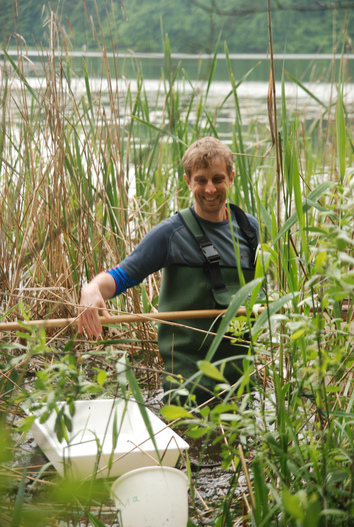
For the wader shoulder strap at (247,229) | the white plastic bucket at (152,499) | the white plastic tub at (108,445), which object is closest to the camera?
the white plastic bucket at (152,499)

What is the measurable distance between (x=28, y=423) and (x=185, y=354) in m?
1.27

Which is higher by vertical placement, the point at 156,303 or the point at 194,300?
the point at 194,300

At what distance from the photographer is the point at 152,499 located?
4.87ft

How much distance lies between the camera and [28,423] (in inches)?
46.5

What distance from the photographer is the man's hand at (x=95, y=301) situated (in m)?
1.92

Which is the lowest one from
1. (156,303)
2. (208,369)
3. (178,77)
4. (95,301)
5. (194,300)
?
(156,303)

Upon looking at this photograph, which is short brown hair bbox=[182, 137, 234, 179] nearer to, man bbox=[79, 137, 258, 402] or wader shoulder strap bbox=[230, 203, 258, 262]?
man bbox=[79, 137, 258, 402]

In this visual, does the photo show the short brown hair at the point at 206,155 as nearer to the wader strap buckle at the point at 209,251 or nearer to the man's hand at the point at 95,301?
the wader strap buckle at the point at 209,251

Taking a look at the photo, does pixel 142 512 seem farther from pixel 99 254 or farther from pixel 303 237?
pixel 99 254

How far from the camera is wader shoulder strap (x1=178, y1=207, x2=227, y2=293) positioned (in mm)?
2342

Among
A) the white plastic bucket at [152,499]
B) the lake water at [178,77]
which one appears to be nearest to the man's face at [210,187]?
the lake water at [178,77]

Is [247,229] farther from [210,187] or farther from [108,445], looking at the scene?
[108,445]

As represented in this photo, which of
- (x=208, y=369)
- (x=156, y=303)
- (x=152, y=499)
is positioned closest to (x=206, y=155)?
(x=156, y=303)

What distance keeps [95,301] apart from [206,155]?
2.33ft
